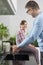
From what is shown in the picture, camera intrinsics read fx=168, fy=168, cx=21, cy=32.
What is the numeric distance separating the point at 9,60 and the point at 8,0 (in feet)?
2.71

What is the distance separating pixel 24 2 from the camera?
1.69m

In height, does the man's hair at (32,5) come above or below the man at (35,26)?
above

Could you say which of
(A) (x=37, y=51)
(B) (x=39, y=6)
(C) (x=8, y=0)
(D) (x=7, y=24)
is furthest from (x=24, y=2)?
(C) (x=8, y=0)

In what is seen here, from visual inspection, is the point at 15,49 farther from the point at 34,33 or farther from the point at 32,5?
the point at 32,5

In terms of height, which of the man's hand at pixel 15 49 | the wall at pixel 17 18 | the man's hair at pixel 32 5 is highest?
the man's hair at pixel 32 5

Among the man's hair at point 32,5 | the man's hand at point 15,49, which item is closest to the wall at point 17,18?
the man's hair at point 32,5

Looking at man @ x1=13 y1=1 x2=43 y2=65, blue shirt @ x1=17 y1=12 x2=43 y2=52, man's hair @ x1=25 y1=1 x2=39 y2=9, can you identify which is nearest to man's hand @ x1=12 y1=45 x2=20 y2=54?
man @ x1=13 y1=1 x2=43 y2=65

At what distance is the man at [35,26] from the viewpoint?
4.99 ft

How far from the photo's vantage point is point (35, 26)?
155cm

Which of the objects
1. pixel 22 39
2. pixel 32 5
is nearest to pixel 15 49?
pixel 22 39

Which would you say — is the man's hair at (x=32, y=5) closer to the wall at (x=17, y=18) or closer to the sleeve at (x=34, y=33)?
the wall at (x=17, y=18)

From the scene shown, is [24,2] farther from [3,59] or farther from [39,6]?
[3,59]

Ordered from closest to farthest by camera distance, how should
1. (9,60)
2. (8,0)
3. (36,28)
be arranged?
1. (8,0)
2. (36,28)
3. (9,60)

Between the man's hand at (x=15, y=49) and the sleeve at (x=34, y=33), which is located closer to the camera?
the sleeve at (x=34, y=33)
